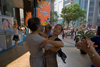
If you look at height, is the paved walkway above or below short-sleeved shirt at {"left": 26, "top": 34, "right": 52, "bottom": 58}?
below

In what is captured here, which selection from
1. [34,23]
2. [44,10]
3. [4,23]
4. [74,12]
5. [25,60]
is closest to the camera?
[34,23]

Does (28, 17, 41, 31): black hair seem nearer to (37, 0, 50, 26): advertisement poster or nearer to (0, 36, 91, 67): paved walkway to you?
(0, 36, 91, 67): paved walkway

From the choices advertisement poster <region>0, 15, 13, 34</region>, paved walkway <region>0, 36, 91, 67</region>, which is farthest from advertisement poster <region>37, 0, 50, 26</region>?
paved walkway <region>0, 36, 91, 67</region>

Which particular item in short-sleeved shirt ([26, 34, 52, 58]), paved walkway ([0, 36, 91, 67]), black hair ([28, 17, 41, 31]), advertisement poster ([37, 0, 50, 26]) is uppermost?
Result: advertisement poster ([37, 0, 50, 26])

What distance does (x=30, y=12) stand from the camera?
30.3ft

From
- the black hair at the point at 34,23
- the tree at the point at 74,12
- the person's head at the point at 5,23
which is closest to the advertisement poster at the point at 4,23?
the person's head at the point at 5,23

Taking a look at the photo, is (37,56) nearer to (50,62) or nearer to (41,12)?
(50,62)

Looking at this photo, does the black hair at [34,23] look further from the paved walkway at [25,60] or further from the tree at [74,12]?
the tree at [74,12]

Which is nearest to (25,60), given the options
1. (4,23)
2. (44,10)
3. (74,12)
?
(4,23)

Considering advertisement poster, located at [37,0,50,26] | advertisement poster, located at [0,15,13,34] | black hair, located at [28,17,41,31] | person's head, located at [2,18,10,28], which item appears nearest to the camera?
black hair, located at [28,17,41,31]

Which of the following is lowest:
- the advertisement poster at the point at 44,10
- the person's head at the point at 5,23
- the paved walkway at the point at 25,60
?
the paved walkway at the point at 25,60

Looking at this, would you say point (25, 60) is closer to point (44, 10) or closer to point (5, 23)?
point (5, 23)

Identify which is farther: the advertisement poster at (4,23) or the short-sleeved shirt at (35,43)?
the advertisement poster at (4,23)

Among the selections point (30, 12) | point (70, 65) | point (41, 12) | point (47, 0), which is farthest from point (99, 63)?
point (30, 12)
